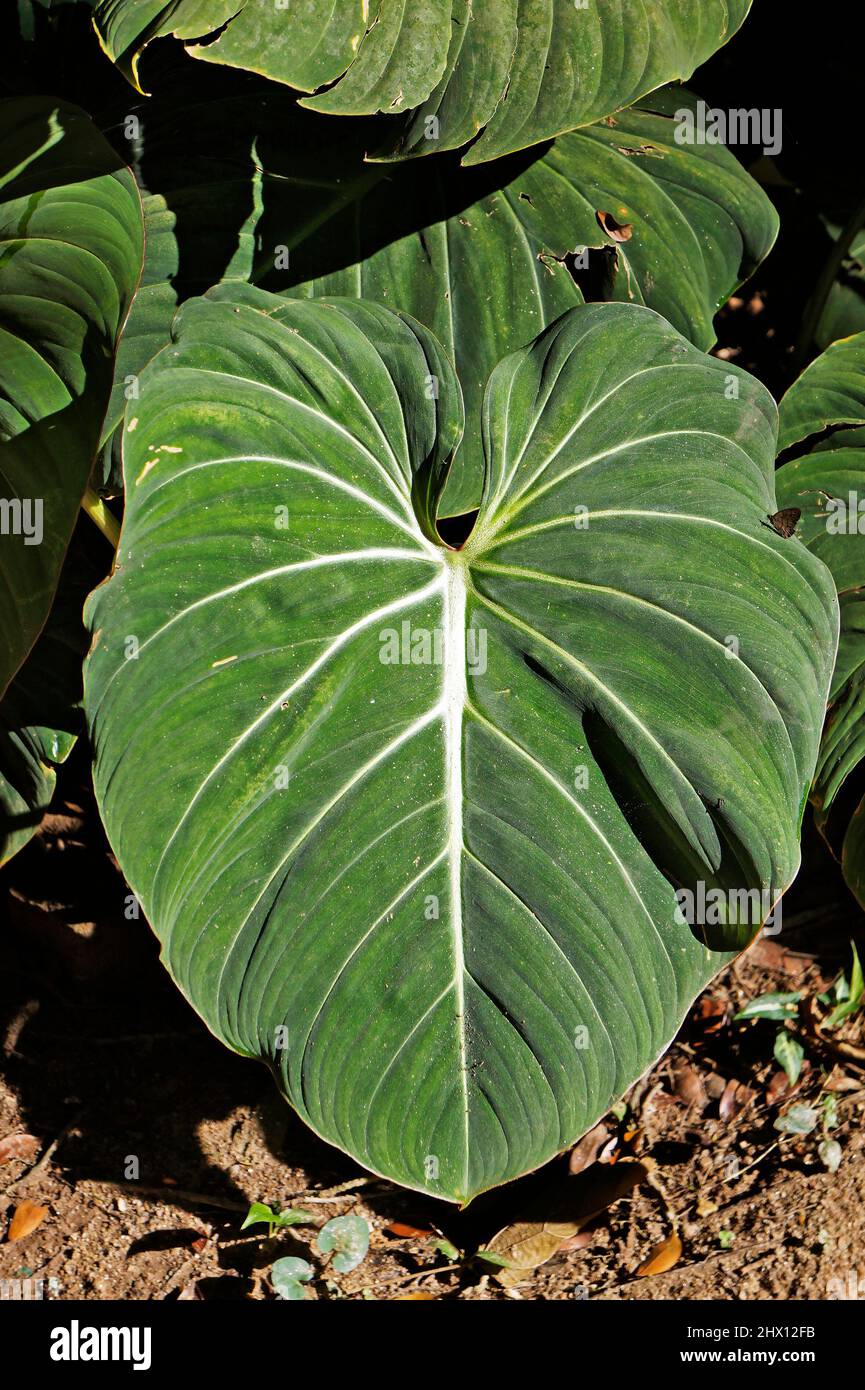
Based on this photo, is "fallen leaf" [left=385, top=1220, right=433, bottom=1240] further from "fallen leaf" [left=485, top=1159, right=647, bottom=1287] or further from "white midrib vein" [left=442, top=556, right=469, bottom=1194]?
"white midrib vein" [left=442, top=556, right=469, bottom=1194]

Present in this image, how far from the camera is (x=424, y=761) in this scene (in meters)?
1.27

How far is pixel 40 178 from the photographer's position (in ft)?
4.44

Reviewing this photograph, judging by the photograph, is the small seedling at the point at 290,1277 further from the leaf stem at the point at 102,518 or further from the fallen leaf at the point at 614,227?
the fallen leaf at the point at 614,227

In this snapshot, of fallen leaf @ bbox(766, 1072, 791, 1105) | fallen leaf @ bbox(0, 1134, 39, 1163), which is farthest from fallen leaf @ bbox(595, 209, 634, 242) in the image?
fallen leaf @ bbox(0, 1134, 39, 1163)

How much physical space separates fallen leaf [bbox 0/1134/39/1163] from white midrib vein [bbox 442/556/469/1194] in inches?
43.8

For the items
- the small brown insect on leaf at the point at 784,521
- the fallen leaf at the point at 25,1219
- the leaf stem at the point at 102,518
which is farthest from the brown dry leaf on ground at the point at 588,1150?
Result: the leaf stem at the point at 102,518

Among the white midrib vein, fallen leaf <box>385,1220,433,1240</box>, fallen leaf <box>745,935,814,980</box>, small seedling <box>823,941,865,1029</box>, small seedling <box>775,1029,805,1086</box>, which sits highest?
the white midrib vein

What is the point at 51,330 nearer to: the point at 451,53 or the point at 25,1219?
the point at 451,53

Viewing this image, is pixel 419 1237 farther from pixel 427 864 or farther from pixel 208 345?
pixel 208 345

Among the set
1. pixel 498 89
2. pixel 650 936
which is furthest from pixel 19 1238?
pixel 498 89

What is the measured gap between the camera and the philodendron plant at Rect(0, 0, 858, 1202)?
4.00 feet

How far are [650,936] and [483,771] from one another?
0.86 feet

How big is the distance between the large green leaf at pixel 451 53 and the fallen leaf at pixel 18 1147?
1.69 m
